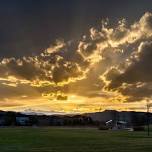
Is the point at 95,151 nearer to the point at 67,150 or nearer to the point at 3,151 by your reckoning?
the point at 67,150

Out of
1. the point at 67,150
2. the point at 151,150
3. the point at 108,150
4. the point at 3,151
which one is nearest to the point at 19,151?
the point at 3,151

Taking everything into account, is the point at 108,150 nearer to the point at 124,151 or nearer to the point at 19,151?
the point at 124,151

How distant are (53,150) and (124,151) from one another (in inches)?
262

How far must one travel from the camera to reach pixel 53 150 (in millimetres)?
45062

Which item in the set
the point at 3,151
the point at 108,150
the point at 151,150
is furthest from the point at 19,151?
the point at 151,150

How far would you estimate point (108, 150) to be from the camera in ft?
148

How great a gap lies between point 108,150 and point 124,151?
1.89 meters

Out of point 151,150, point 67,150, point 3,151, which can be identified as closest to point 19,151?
point 3,151

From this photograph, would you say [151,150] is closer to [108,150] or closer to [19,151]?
[108,150]

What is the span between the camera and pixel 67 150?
45094mm

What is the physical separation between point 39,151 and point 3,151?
11.0 ft

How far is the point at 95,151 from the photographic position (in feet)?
144

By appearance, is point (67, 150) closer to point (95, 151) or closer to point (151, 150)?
point (95, 151)

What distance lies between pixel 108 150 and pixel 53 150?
5196 millimetres
